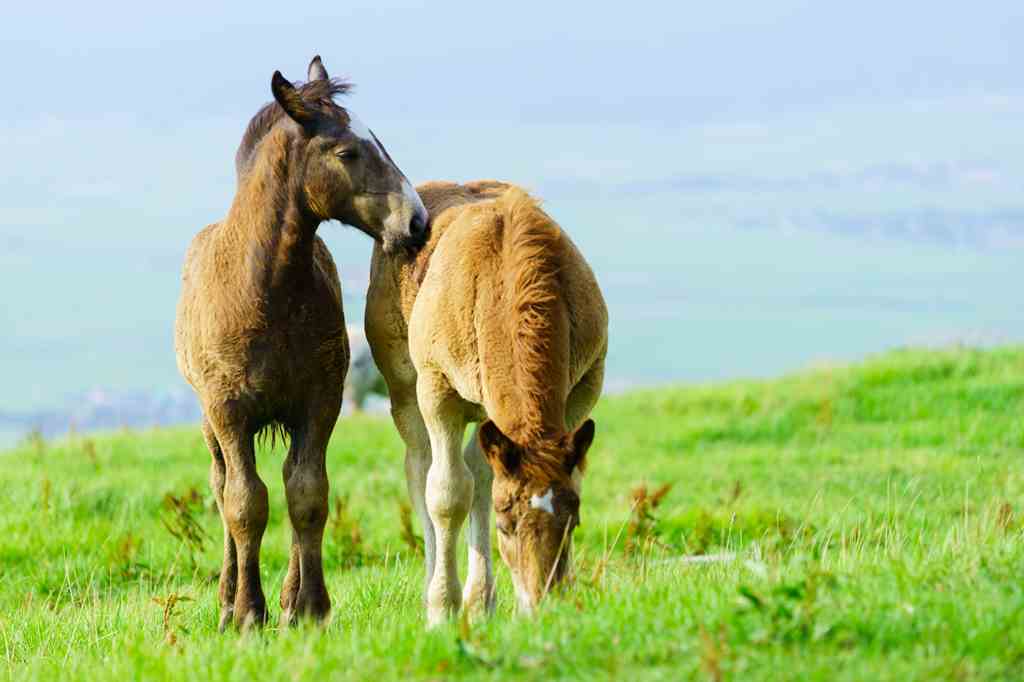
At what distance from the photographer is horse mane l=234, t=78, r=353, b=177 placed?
7465mm

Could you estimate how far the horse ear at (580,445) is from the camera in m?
6.21

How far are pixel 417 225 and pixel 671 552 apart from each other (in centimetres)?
448

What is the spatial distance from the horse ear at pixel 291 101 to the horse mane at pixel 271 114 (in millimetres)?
112

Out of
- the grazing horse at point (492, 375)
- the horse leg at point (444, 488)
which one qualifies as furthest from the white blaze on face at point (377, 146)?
the horse leg at point (444, 488)

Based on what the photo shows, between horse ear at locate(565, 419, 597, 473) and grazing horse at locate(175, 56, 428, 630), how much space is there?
160 centimetres

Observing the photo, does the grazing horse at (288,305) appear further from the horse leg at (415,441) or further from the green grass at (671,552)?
the horse leg at (415,441)

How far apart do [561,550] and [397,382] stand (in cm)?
243

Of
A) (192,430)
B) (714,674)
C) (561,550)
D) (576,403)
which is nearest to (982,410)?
(192,430)

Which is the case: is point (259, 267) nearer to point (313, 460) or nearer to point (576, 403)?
point (313, 460)

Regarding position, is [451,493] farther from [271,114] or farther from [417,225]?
[271,114]

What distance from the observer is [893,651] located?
5.02m

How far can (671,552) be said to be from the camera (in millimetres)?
10922

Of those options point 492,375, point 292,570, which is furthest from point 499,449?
point 292,570

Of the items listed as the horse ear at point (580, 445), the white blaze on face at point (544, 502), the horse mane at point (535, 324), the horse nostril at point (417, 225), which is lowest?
the white blaze on face at point (544, 502)
